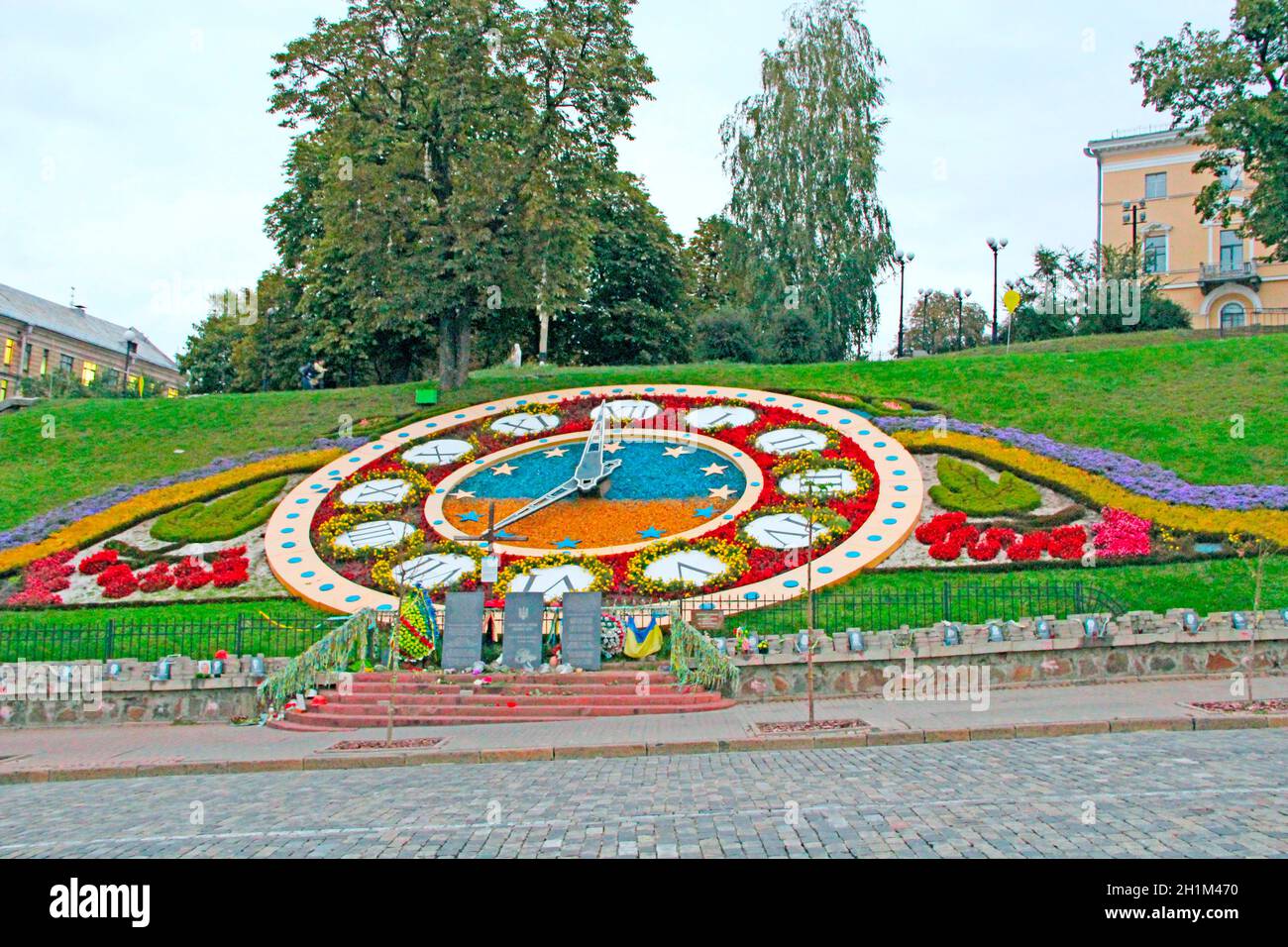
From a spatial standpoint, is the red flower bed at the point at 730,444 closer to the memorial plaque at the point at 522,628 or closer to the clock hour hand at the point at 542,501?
the clock hour hand at the point at 542,501

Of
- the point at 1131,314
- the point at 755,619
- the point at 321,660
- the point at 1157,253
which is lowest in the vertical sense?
the point at 321,660

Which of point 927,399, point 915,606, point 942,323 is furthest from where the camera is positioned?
point 942,323

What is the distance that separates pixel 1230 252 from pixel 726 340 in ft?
115

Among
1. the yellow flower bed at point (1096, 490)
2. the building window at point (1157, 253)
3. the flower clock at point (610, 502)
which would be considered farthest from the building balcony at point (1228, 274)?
the yellow flower bed at point (1096, 490)

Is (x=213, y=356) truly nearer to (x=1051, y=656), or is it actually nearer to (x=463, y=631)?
(x=463, y=631)

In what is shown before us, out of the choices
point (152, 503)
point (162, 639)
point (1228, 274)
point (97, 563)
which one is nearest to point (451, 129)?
point (152, 503)

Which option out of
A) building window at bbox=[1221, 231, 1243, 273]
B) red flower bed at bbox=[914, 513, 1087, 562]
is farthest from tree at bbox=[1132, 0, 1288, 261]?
building window at bbox=[1221, 231, 1243, 273]

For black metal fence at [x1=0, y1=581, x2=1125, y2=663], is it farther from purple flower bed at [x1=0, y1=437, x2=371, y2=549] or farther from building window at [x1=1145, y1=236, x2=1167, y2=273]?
building window at [x1=1145, y1=236, x2=1167, y2=273]

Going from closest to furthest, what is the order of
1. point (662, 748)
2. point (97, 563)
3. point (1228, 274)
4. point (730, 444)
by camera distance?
point (662, 748), point (97, 563), point (730, 444), point (1228, 274)

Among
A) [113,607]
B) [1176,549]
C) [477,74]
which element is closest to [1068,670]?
[1176,549]

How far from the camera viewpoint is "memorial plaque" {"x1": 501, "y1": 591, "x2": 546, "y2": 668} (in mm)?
17594

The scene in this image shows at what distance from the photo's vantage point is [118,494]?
26578 millimetres

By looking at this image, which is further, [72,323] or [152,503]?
[72,323]
